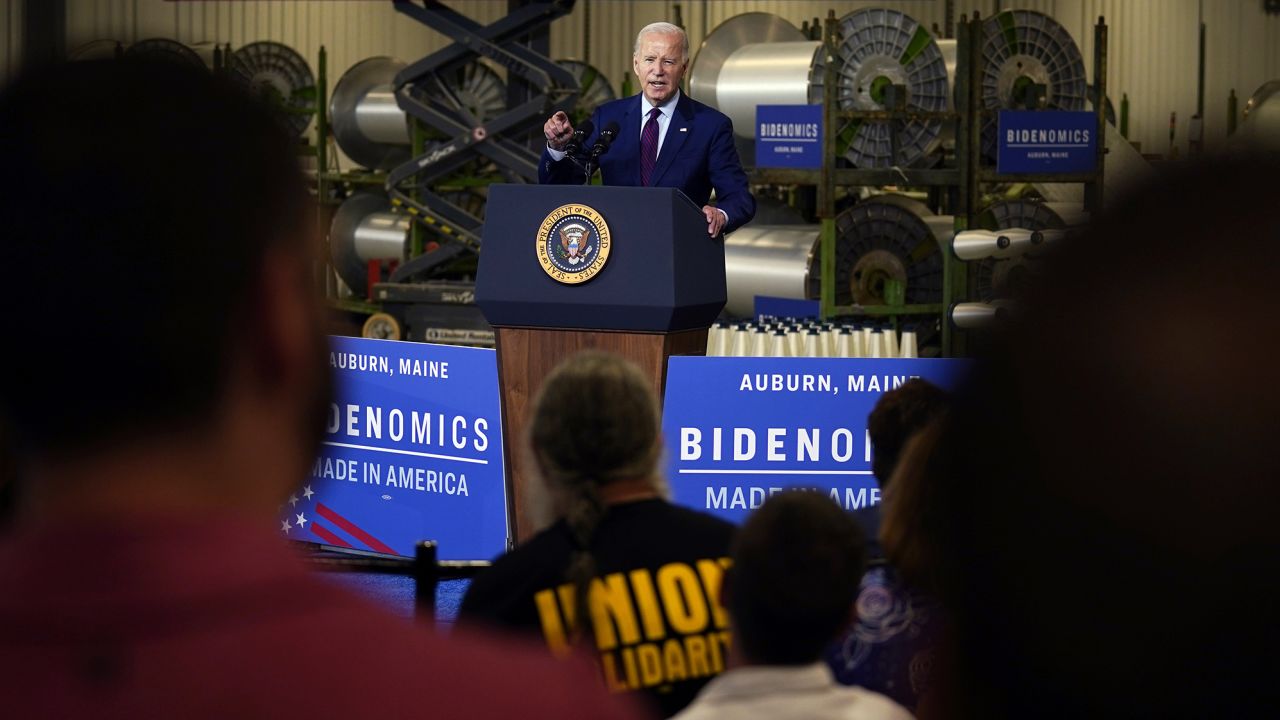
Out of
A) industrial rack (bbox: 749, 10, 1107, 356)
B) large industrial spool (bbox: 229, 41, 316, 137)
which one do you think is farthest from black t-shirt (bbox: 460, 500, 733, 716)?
large industrial spool (bbox: 229, 41, 316, 137)

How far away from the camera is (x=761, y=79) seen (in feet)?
35.5

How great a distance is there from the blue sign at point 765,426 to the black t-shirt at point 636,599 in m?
2.42

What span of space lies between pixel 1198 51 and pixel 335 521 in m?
17.7

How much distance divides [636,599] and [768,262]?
27.2ft

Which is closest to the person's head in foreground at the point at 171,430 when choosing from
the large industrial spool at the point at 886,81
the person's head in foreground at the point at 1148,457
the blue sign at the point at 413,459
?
the person's head in foreground at the point at 1148,457

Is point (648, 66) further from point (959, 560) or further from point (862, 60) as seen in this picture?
point (959, 560)

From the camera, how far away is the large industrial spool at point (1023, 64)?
976cm

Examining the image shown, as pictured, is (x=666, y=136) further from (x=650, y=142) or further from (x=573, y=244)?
(x=573, y=244)

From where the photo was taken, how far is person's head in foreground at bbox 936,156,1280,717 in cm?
56

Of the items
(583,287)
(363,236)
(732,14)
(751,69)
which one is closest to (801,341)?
(583,287)

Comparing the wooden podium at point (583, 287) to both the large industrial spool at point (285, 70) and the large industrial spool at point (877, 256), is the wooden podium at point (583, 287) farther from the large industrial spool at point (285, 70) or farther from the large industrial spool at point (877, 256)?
the large industrial spool at point (285, 70)

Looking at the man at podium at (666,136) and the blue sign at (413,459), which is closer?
the blue sign at (413,459)

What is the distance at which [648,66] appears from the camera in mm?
5551

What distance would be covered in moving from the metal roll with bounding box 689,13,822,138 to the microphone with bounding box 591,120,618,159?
502cm
